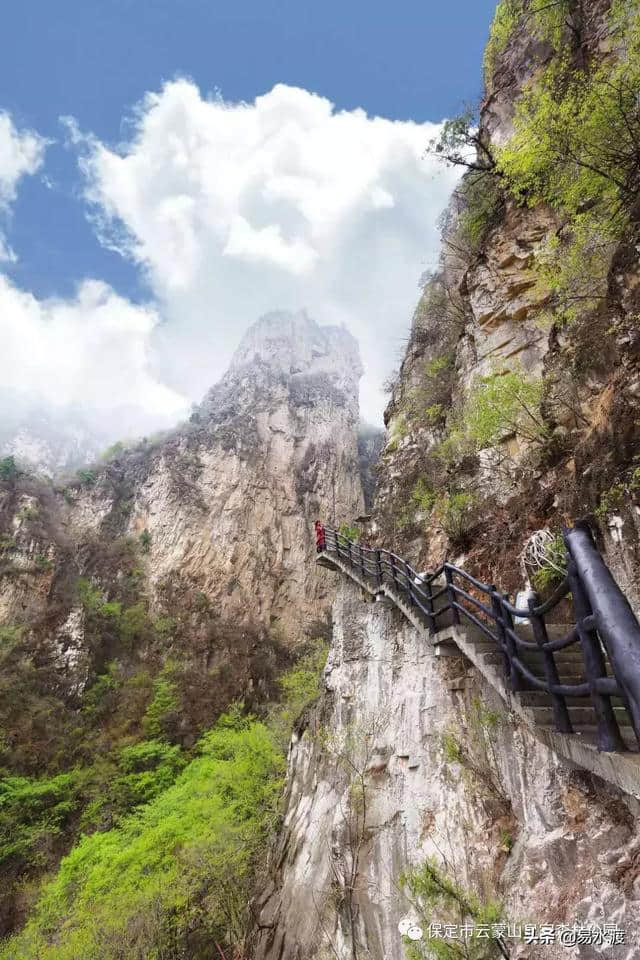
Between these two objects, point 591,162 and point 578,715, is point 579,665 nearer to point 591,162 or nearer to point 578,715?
point 578,715

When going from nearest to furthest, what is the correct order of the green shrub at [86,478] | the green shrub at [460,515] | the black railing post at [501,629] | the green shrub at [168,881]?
the black railing post at [501,629] → the green shrub at [460,515] → the green shrub at [168,881] → the green shrub at [86,478]

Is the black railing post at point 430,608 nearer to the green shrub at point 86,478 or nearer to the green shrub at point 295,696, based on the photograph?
the green shrub at point 295,696

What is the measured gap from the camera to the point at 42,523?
29453 millimetres

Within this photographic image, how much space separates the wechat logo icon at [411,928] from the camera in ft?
16.6

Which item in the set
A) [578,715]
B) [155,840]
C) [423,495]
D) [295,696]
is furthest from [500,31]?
[155,840]

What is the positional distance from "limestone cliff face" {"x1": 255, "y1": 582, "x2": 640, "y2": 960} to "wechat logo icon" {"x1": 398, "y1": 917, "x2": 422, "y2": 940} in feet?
0.97

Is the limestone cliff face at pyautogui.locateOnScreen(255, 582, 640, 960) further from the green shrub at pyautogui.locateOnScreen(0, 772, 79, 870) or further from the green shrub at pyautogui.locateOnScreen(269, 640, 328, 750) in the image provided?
the green shrub at pyautogui.locateOnScreen(0, 772, 79, 870)

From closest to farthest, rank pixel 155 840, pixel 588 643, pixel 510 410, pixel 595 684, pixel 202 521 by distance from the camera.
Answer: pixel 595 684, pixel 588 643, pixel 510 410, pixel 155 840, pixel 202 521

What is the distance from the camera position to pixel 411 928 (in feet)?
16.6

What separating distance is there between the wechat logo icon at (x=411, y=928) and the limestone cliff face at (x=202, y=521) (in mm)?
23028

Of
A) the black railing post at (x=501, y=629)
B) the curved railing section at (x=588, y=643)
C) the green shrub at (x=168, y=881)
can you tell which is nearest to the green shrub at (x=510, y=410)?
the curved railing section at (x=588, y=643)

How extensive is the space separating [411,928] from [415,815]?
4.45 ft

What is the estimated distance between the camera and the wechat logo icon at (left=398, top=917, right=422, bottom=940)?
5051mm

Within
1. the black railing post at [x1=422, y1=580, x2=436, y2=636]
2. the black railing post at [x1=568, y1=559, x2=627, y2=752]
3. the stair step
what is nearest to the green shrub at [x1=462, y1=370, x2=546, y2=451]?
the black railing post at [x1=422, y1=580, x2=436, y2=636]
